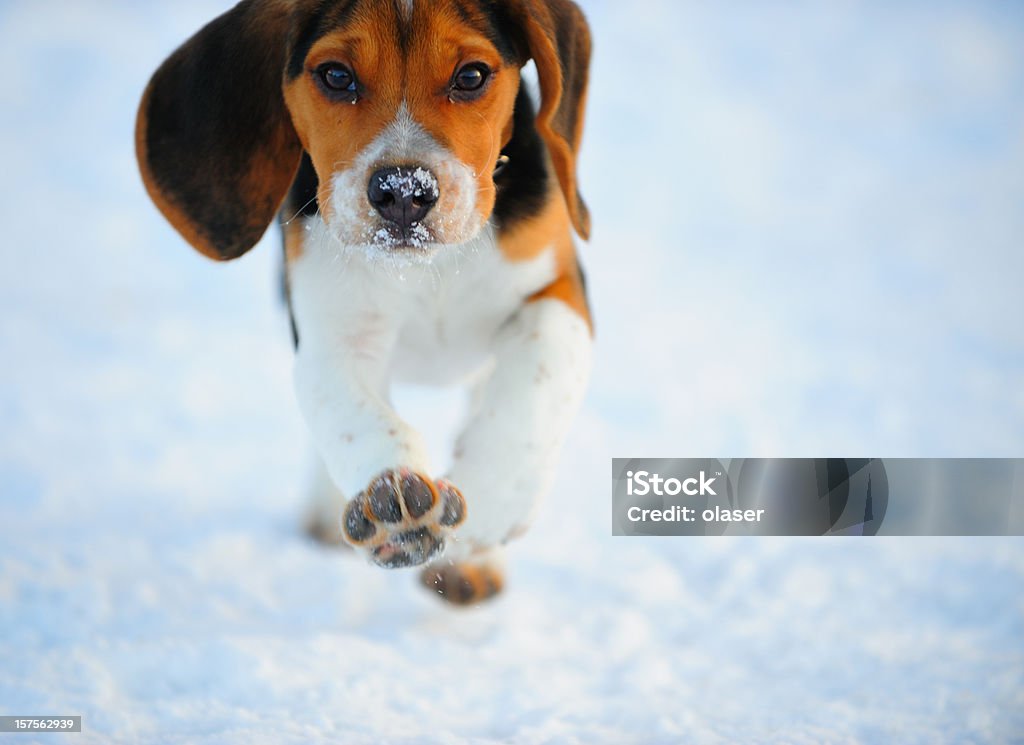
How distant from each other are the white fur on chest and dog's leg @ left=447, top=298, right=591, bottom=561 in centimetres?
17

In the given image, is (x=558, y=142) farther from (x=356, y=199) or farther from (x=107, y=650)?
(x=107, y=650)

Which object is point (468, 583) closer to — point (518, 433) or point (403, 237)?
point (518, 433)

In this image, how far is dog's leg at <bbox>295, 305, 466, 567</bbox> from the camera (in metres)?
2.49

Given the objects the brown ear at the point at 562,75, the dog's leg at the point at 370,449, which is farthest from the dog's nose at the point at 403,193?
the dog's leg at the point at 370,449

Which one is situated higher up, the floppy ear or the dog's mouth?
the floppy ear

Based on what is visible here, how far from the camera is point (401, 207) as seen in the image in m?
2.46

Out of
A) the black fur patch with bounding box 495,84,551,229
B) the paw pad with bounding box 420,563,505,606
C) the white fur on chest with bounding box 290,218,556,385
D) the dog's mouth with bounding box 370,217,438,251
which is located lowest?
the paw pad with bounding box 420,563,505,606

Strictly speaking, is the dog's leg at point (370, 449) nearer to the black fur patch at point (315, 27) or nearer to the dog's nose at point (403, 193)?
the dog's nose at point (403, 193)

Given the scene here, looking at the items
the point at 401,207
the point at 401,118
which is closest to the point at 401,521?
the point at 401,207

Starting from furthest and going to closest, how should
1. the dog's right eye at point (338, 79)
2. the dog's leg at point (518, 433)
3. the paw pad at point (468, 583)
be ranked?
the paw pad at point (468, 583) → the dog's leg at point (518, 433) → the dog's right eye at point (338, 79)

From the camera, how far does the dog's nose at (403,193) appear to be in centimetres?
243

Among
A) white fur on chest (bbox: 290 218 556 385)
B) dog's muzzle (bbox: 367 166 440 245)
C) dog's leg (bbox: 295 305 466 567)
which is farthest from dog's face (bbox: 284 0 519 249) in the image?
dog's leg (bbox: 295 305 466 567)

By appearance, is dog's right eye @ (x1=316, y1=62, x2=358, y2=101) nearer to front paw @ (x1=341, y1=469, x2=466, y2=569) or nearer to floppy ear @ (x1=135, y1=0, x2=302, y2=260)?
floppy ear @ (x1=135, y1=0, x2=302, y2=260)

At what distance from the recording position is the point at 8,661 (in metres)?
3.21
